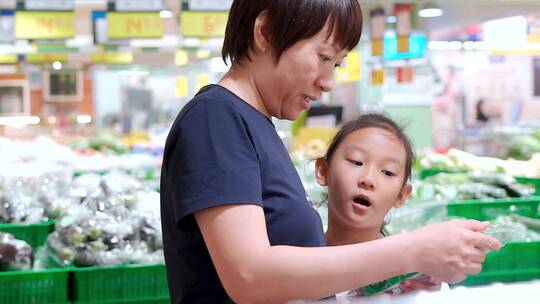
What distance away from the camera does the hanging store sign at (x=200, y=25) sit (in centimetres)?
695

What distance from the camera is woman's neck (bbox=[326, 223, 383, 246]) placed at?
174 cm

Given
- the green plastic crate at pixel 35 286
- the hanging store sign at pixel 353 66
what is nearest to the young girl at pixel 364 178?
the green plastic crate at pixel 35 286

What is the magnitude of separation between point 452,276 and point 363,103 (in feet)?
25.2

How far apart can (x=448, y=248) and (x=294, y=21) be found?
→ 17.2 inches

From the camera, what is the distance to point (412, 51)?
6.79 meters

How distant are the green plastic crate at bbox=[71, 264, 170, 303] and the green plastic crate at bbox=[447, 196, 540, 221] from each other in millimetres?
1323

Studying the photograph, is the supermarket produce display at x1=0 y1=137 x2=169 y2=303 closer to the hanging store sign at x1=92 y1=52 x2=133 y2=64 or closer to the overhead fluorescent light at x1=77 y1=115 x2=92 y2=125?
the hanging store sign at x1=92 y1=52 x2=133 y2=64

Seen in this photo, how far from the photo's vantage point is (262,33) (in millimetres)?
1289

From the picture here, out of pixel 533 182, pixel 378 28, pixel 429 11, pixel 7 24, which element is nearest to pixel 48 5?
pixel 7 24

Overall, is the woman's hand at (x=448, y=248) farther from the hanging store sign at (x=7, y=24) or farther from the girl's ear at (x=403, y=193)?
the hanging store sign at (x=7, y=24)

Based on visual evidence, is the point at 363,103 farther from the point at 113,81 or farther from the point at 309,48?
the point at 309,48

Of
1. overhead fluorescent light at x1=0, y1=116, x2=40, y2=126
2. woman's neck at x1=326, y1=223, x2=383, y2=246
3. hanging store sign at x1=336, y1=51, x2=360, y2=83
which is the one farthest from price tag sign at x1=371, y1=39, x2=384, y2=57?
overhead fluorescent light at x1=0, y1=116, x2=40, y2=126

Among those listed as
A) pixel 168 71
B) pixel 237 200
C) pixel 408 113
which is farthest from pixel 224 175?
pixel 168 71

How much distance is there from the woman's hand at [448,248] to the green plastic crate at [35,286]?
5.03ft
